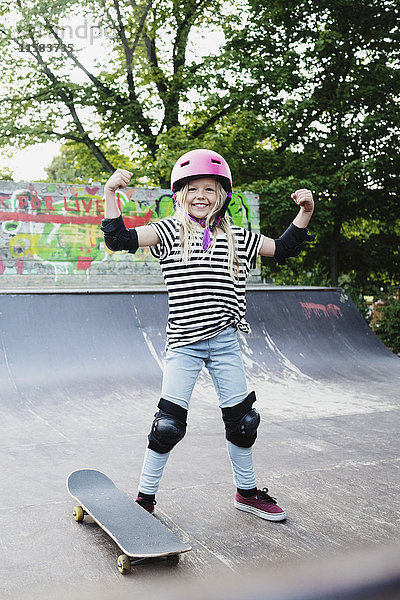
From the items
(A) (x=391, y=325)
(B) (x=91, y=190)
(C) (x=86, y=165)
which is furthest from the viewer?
(C) (x=86, y=165)

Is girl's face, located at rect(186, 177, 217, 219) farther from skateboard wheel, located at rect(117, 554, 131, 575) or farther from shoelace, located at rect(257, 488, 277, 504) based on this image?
skateboard wheel, located at rect(117, 554, 131, 575)

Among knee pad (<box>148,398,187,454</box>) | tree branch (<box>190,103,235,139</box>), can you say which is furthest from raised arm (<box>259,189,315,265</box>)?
tree branch (<box>190,103,235,139</box>)

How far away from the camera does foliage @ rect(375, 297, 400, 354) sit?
11886 mm

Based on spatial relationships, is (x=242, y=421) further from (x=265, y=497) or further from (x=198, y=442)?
(x=198, y=442)

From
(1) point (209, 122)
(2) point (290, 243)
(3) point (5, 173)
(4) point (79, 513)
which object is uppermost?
(1) point (209, 122)

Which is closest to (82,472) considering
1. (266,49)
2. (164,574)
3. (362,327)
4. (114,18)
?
(164,574)

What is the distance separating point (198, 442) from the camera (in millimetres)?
4711

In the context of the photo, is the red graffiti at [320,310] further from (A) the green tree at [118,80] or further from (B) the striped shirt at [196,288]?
(A) the green tree at [118,80]

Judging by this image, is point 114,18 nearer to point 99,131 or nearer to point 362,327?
point 99,131

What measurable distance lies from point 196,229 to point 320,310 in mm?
6537

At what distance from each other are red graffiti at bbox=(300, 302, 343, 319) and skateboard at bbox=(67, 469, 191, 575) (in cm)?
623

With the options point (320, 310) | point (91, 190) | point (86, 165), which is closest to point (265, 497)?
point (320, 310)

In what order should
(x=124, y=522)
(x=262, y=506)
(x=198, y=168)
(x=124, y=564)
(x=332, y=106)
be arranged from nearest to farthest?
(x=124, y=564), (x=124, y=522), (x=198, y=168), (x=262, y=506), (x=332, y=106)

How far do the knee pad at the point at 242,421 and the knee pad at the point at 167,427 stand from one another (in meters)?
0.24
